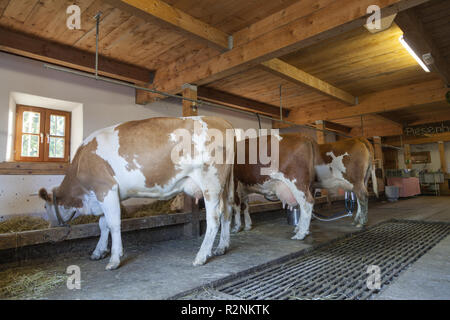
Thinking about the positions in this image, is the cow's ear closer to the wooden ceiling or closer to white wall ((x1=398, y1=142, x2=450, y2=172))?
the wooden ceiling

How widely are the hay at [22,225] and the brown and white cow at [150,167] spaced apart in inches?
27.9

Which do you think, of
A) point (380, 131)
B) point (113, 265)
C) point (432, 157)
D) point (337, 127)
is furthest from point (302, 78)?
point (432, 157)

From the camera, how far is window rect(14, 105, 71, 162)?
4.74 m

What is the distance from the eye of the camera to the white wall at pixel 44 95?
4371 mm

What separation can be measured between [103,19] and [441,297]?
14.8ft

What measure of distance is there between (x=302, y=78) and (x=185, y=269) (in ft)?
14.4

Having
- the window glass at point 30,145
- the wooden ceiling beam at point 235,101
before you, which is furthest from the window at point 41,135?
the wooden ceiling beam at point 235,101

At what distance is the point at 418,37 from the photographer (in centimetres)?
389

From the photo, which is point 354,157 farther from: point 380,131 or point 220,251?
point 380,131

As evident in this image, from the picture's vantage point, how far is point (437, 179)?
1405 centimetres

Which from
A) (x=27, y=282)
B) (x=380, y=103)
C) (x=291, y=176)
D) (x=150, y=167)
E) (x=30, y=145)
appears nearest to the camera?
(x=27, y=282)

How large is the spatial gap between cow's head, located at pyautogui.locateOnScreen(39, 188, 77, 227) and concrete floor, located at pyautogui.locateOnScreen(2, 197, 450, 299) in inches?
16.8

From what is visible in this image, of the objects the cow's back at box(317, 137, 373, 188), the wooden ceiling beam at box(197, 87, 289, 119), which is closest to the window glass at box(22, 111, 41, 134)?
the wooden ceiling beam at box(197, 87, 289, 119)

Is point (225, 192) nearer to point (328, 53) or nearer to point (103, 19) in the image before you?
point (103, 19)
